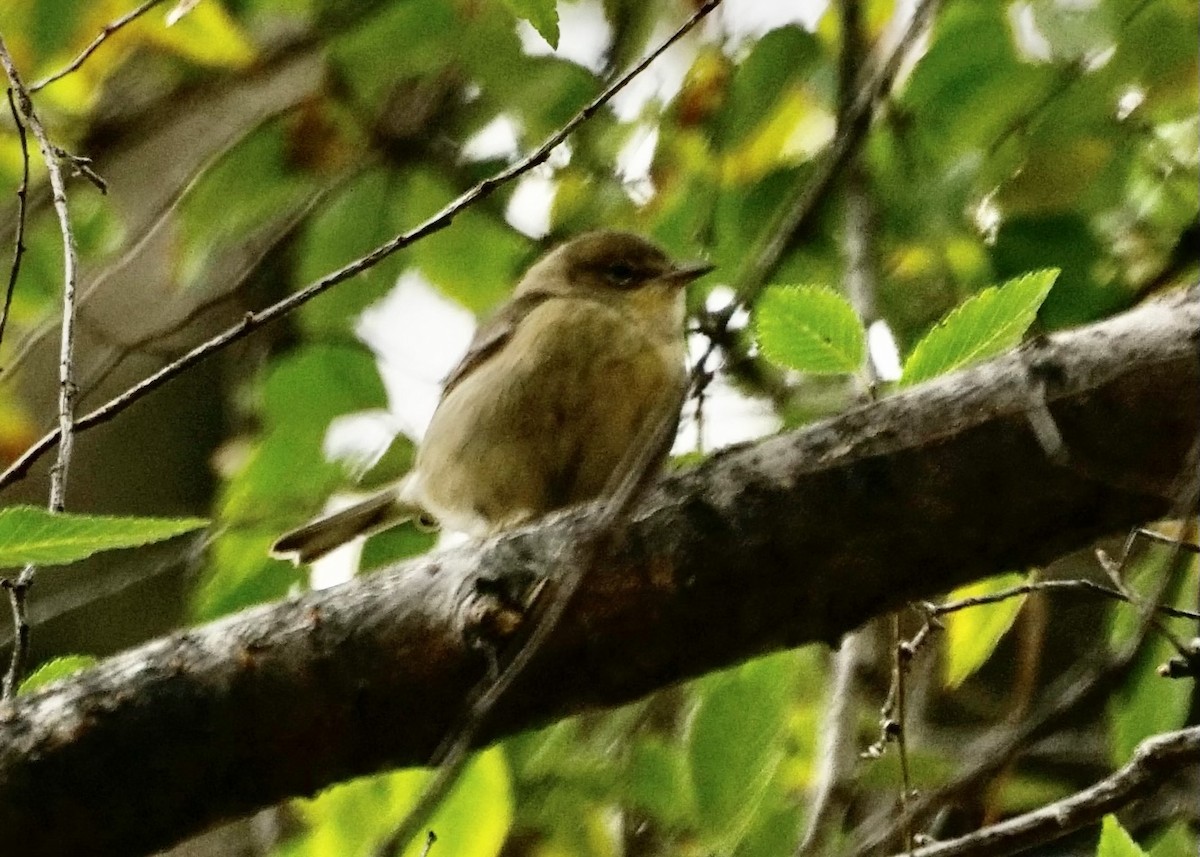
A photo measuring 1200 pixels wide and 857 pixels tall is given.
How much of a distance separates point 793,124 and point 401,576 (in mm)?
1371

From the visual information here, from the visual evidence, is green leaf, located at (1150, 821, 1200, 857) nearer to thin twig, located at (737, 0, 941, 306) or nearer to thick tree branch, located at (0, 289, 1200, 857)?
thick tree branch, located at (0, 289, 1200, 857)

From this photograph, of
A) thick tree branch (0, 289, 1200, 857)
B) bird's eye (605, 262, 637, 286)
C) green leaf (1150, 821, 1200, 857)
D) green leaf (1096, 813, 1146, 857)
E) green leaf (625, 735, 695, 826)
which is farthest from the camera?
bird's eye (605, 262, 637, 286)

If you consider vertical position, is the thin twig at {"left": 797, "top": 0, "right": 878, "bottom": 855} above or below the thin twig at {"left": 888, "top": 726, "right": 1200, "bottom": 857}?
above

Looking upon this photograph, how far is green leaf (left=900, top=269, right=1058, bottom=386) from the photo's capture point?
1418 millimetres

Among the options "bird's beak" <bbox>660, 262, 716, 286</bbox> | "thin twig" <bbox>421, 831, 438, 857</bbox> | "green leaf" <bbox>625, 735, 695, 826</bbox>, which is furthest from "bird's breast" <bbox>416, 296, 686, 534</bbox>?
"thin twig" <bbox>421, 831, 438, 857</bbox>

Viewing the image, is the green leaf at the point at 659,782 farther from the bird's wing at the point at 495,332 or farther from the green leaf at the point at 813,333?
the bird's wing at the point at 495,332

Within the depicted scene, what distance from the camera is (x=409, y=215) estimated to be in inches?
97.7

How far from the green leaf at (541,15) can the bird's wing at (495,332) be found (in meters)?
0.98

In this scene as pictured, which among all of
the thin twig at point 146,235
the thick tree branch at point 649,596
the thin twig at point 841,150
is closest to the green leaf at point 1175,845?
the thick tree branch at point 649,596

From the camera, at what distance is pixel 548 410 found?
86.6 inches

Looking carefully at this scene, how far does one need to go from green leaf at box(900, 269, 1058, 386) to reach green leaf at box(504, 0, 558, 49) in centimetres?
55

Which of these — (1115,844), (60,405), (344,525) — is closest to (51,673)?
(60,405)

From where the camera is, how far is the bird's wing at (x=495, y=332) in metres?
2.51

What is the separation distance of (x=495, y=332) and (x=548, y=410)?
1.30 ft
